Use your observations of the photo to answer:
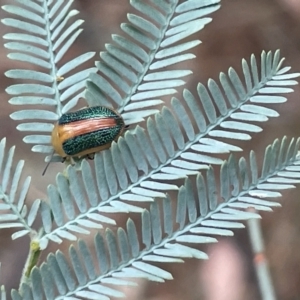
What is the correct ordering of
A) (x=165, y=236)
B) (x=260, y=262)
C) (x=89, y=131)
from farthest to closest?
(x=260, y=262) < (x=89, y=131) < (x=165, y=236)

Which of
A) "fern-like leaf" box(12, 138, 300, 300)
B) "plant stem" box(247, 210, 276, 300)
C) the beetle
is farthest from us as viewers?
"plant stem" box(247, 210, 276, 300)

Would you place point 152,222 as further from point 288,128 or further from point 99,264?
point 288,128

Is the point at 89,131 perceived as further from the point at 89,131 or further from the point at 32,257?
the point at 32,257

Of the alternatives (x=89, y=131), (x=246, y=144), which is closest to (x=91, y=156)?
(x=89, y=131)

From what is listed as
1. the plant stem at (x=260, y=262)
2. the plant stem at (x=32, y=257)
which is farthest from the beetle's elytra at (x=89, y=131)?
the plant stem at (x=260, y=262)

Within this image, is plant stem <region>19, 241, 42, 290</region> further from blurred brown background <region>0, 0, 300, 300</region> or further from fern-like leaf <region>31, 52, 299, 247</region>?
blurred brown background <region>0, 0, 300, 300</region>

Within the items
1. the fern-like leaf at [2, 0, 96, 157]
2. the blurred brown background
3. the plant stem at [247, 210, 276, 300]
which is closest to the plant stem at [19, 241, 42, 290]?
the fern-like leaf at [2, 0, 96, 157]

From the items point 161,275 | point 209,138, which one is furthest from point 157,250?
point 209,138
